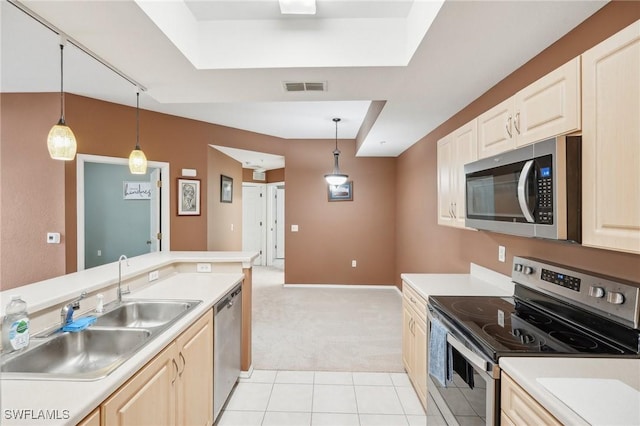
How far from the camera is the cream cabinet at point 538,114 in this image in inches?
47.1

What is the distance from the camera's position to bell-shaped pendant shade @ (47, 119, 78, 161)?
185 centimetres

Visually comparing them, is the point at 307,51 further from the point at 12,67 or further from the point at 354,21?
the point at 12,67

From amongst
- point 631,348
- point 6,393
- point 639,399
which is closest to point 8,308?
point 6,393

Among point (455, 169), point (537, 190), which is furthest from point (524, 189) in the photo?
point (455, 169)

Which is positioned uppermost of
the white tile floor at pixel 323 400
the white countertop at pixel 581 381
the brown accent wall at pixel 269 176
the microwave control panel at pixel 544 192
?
the brown accent wall at pixel 269 176

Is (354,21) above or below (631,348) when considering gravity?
above

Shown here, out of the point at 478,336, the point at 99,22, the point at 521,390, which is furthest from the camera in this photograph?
the point at 99,22

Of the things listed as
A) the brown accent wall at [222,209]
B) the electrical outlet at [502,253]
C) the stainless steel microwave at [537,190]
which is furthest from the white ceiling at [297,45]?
the brown accent wall at [222,209]

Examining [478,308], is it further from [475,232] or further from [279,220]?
[279,220]

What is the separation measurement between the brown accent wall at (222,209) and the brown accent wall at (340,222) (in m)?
1.10

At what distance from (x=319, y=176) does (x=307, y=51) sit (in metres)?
3.58

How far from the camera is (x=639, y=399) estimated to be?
90 centimetres

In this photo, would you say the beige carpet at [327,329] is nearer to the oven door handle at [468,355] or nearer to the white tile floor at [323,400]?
the white tile floor at [323,400]

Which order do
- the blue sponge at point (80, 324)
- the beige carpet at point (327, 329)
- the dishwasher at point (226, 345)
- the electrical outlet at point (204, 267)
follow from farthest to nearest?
the beige carpet at point (327, 329)
the electrical outlet at point (204, 267)
the dishwasher at point (226, 345)
the blue sponge at point (80, 324)
